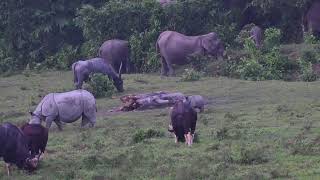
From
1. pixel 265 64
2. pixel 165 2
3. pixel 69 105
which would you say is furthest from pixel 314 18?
pixel 69 105

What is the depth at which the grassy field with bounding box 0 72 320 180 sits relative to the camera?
13734 mm

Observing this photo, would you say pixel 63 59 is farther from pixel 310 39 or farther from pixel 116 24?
pixel 310 39

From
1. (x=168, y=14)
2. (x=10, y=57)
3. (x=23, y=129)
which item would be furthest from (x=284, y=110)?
(x=10, y=57)

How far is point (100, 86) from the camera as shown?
2609cm

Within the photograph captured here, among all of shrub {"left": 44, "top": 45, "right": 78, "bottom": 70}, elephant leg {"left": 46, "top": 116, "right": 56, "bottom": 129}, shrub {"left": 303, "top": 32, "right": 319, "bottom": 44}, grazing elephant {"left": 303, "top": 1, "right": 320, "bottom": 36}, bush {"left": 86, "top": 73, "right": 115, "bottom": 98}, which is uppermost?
grazing elephant {"left": 303, "top": 1, "right": 320, "bottom": 36}

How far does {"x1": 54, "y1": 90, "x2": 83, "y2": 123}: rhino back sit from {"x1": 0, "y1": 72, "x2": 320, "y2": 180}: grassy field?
1.25 feet

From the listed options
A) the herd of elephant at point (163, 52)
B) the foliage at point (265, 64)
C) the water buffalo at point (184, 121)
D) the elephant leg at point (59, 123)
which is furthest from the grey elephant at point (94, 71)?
the water buffalo at point (184, 121)

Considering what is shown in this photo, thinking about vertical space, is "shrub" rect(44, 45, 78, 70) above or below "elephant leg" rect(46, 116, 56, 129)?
below

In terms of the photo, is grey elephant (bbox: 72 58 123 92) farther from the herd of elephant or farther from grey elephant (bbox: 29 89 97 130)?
grey elephant (bbox: 29 89 97 130)

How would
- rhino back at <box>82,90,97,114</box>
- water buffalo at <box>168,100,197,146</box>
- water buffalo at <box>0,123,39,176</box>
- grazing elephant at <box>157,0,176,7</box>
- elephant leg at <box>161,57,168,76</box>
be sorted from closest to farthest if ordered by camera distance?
1. water buffalo at <box>0,123,39,176</box>
2. water buffalo at <box>168,100,197,146</box>
3. rhino back at <box>82,90,97,114</box>
4. elephant leg at <box>161,57,168,76</box>
5. grazing elephant at <box>157,0,176,7</box>

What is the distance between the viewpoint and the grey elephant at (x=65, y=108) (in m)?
19.0

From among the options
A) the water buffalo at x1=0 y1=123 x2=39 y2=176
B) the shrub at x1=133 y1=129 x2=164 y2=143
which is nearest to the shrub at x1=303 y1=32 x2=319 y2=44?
the shrub at x1=133 y1=129 x2=164 y2=143

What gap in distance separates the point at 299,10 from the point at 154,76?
7.62 meters

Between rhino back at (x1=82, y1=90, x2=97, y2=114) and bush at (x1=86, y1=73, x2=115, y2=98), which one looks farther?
bush at (x1=86, y1=73, x2=115, y2=98)
